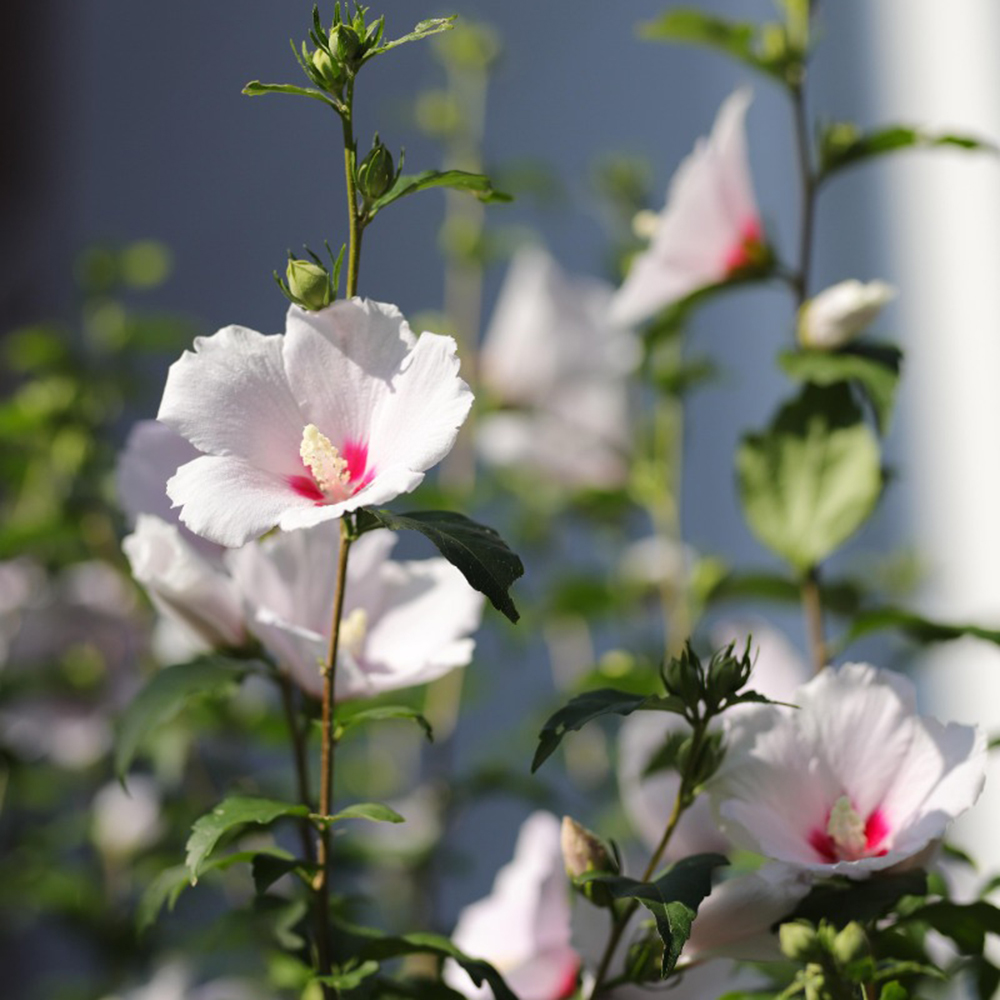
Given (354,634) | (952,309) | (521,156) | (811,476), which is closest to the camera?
(354,634)

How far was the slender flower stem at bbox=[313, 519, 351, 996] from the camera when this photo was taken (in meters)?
0.40

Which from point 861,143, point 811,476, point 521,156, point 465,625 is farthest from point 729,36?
point 521,156

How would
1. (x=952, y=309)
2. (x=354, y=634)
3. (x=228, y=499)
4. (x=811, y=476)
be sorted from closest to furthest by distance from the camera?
(x=228, y=499) → (x=354, y=634) → (x=811, y=476) → (x=952, y=309)

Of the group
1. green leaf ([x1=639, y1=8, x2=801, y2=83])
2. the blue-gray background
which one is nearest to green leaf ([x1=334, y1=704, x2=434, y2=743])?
green leaf ([x1=639, y1=8, x2=801, y2=83])

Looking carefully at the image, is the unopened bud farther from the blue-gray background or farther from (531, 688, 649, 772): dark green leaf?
the blue-gray background

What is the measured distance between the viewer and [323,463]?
0.39 meters

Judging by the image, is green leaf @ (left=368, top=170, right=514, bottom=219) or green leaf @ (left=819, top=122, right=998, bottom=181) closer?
green leaf @ (left=368, top=170, right=514, bottom=219)

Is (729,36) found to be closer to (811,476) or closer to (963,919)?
(811,476)

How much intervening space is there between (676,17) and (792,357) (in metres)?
0.17

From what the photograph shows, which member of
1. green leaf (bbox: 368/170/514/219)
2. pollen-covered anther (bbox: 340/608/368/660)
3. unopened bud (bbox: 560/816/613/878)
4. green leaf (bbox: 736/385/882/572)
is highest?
green leaf (bbox: 368/170/514/219)

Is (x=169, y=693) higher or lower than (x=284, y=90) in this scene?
lower

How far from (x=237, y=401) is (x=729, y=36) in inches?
14.0

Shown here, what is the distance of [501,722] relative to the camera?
1888mm

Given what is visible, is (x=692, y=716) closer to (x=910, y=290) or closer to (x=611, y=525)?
(x=611, y=525)
